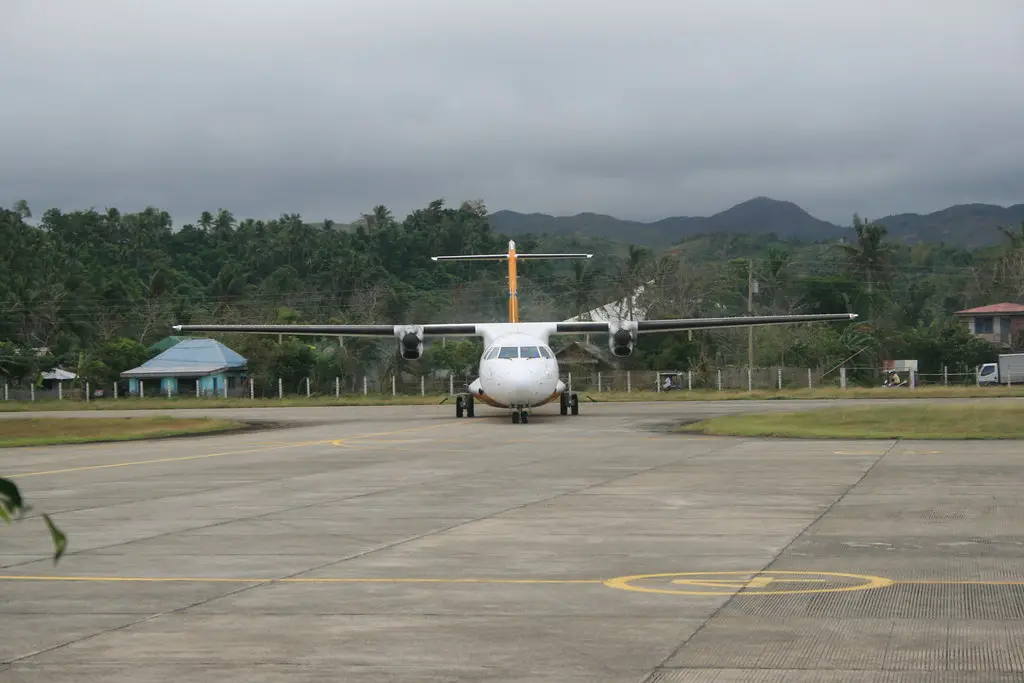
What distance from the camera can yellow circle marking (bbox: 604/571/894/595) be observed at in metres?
8.62

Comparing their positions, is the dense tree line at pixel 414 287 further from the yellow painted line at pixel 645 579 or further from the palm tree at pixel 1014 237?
the yellow painted line at pixel 645 579

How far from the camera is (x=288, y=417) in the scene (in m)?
43.4

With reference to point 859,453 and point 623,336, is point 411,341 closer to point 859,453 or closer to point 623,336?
point 623,336

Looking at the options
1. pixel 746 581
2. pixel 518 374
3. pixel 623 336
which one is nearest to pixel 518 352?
pixel 518 374

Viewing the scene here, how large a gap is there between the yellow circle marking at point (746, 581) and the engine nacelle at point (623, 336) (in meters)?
31.1

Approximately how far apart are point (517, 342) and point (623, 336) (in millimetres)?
6535

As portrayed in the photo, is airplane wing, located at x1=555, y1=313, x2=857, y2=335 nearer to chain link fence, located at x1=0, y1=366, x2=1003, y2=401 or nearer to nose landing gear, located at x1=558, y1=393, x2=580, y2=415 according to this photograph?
nose landing gear, located at x1=558, y1=393, x2=580, y2=415

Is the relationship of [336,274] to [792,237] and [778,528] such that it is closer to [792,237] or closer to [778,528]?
[792,237]

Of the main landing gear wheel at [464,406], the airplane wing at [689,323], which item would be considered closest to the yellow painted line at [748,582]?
the main landing gear wheel at [464,406]

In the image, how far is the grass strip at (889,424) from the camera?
26625 millimetres

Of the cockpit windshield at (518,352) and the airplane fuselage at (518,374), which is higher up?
the cockpit windshield at (518,352)

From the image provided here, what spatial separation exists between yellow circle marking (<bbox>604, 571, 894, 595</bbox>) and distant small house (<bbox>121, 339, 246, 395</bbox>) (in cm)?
6630

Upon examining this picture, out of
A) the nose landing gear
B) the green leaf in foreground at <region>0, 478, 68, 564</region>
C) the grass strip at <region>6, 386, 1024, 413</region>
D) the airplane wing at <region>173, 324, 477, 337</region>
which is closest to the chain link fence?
the grass strip at <region>6, 386, 1024, 413</region>

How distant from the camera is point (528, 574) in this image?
9547mm
